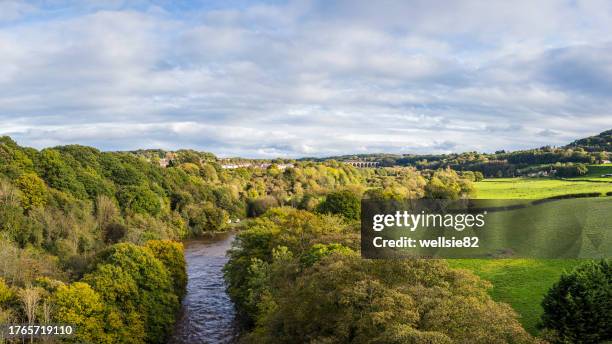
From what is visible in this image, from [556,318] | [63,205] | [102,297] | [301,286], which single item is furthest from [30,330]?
[63,205]

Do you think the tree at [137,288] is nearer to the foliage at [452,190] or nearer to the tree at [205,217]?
the foliage at [452,190]

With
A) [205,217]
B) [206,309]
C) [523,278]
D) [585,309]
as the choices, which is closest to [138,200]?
[205,217]

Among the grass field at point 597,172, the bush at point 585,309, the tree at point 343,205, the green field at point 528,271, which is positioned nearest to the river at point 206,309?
the tree at point 343,205

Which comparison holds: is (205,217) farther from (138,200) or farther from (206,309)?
(206,309)

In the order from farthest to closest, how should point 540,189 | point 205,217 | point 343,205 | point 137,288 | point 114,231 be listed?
1. point 205,217
2. point 114,231
3. point 343,205
4. point 540,189
5. point 137,288

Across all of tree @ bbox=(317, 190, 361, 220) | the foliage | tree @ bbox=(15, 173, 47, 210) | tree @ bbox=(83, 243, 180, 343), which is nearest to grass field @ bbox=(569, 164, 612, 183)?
the foliage

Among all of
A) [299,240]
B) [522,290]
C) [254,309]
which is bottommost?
[254,309]

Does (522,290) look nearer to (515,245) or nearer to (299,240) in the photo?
(515,245)
